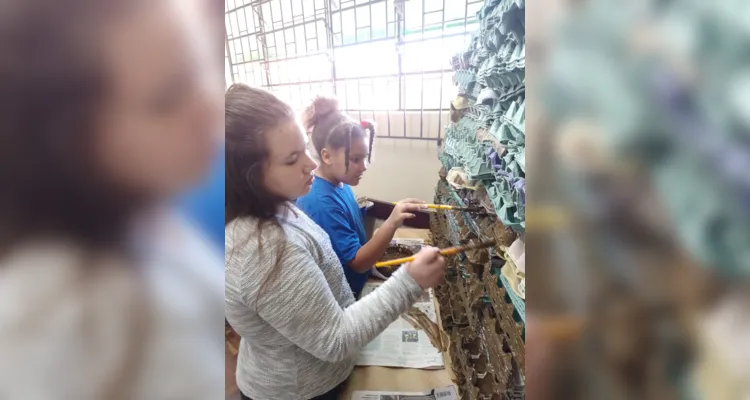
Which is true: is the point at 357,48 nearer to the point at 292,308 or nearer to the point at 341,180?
the point at 341,180

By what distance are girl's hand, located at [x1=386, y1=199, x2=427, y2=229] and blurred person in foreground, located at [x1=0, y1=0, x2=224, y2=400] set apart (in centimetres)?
48

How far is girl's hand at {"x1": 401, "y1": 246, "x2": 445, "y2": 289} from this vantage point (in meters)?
0.42

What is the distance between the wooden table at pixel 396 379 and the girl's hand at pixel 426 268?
225mm

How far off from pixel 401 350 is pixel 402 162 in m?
0.34

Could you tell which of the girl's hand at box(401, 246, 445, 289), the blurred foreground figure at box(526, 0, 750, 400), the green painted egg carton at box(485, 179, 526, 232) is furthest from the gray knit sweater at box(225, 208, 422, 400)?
the blurred foreground figure at box(526, 0, 750, 400)

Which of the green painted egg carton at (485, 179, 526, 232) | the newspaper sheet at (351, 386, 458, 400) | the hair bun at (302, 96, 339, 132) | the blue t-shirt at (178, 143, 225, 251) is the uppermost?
the hair bun at (302, 96, 339, 132)

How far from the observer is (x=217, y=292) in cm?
18

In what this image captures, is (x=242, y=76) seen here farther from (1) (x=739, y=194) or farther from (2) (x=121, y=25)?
(1) (x=739, y=194)

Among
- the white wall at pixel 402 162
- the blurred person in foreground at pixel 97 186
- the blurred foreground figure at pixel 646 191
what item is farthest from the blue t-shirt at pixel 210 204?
the white wall at pixel 402 162

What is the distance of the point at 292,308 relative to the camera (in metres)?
0.37

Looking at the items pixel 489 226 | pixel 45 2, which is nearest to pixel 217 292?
pixel 45 2

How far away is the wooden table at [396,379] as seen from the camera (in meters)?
0.55

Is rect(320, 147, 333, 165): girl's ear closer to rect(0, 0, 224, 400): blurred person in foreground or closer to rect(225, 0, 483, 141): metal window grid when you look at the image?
rect(225, 0, 483, 141): metal window grid

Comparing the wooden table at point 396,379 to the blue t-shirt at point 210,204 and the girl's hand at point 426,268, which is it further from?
the blue t-shirt at point 210,204
